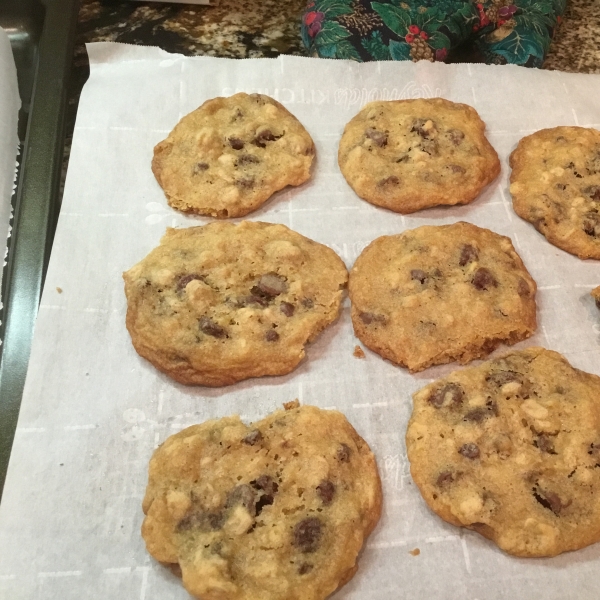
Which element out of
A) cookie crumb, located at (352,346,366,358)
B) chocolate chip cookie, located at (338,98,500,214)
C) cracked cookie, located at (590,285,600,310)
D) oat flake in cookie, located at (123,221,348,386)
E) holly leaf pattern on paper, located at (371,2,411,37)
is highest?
holly leaf pattern on paper, located at (371,2,411,37)

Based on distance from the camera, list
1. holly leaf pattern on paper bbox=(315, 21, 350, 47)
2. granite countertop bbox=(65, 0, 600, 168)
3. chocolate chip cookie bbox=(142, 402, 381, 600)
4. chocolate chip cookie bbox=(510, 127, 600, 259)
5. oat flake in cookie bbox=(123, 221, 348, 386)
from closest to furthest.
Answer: chocolate chip cookie bbox=(142, 402, 381, 600), oat flake in cookie bbox=(123, 221, 348, 386), chocolate chip cookie bbox=(510, 127, 600, 259), holly leaf pattern on paper bbox=(315, 21, 350, 47), granite countertop bbox=(65, 0, 600, 168)

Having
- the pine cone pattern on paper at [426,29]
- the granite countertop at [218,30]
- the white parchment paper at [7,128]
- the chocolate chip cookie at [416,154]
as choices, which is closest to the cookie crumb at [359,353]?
the chocolate chip cookie at [416,154]

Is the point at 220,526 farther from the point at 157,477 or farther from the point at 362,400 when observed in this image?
the point at 362,400

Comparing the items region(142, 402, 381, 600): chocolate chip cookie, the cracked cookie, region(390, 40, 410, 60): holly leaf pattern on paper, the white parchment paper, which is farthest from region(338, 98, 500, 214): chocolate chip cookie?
the white parchment paper

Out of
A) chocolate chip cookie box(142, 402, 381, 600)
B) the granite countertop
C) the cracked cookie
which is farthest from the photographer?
the granite countertop

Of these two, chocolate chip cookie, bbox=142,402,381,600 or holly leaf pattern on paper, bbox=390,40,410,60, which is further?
holly leaf pattern on paper, bbox=390,40,410,60

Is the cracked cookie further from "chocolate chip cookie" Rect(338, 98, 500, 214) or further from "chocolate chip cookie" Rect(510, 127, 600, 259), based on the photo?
"chocolate chip cookie" Rect(338, 98, 500, 214)

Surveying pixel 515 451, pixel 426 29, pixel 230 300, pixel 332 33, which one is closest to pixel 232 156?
pixel 230 300
